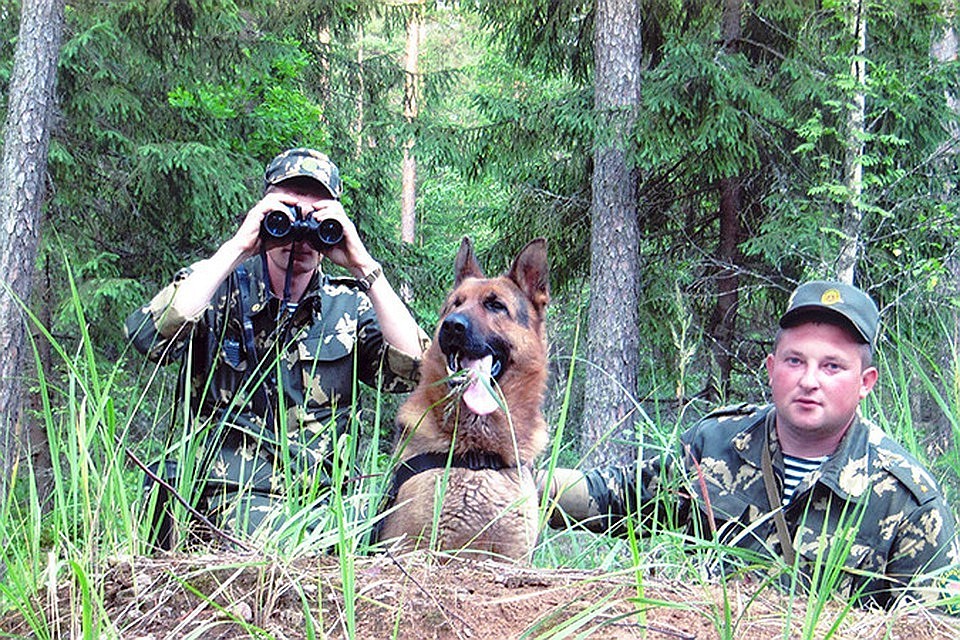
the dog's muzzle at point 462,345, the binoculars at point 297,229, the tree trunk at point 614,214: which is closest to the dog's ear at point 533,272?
the dog's muzzle at point 462,345

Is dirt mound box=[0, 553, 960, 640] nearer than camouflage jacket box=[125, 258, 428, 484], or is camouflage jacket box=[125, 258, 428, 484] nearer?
dirt mound box=[0, 553, 960, 640]

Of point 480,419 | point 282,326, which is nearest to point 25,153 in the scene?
point 282,326

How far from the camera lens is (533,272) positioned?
393cm

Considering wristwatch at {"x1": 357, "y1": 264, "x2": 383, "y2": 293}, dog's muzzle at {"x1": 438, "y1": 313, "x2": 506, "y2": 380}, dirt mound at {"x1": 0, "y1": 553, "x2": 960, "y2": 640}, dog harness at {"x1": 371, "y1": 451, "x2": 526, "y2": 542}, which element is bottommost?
dog harness at {"x1": 371, "y1": 451, "x2": 526, "y2": 542}

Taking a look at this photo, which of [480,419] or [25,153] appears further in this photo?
[25,153]

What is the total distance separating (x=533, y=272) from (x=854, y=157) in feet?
18.8

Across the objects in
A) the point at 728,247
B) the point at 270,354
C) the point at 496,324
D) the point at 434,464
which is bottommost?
the point at 434,464

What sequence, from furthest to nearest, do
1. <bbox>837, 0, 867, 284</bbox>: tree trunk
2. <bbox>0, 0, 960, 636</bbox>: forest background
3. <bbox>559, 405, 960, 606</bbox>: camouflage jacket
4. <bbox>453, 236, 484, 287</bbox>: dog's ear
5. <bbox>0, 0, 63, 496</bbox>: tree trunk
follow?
<bbox>0, 0, 960, 636</bbox>: forest background < <bbox>0, 0, 63, 496</bbox>: tree trunk < <bbox>837, 0, 867, 284</bbox>: tree trunk < <bbox>453, 236, 484, 287</bbox>: dog's ear < <bbox>559, 405, 960, 606</bbox>: camouflage jacket

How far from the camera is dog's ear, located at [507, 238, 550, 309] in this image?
3900 millimetres

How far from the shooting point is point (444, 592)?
1636 millimetres

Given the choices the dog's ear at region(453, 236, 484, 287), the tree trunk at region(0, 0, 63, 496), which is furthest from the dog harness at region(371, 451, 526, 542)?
the tree trunk at region(0, 0, 63, 496)

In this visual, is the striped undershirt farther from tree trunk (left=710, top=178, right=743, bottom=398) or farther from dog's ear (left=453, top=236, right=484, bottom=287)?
tree trunk (left=710, top=178, right=743, bottom=398)

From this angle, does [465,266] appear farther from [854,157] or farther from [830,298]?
[854,157]

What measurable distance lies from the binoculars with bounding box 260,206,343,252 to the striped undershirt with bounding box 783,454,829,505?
187 cm
